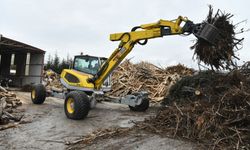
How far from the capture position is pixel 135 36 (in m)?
10.3

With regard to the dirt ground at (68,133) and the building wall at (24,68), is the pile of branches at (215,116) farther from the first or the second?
the building wall at (24,68)

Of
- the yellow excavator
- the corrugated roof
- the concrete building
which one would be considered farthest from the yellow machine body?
the concrete building

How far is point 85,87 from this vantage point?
11695 mm

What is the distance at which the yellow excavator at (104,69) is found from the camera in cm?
827

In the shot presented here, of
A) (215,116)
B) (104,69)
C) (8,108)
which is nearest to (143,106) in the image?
(104,69)

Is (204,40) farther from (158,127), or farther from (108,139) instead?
Result: (108,139)

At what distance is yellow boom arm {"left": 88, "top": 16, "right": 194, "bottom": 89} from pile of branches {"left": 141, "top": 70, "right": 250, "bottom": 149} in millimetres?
1657

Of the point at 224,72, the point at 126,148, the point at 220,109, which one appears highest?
the point at 224,72

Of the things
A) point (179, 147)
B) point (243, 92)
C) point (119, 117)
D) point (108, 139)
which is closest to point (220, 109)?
point (243, 92)

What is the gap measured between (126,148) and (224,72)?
3.38 m

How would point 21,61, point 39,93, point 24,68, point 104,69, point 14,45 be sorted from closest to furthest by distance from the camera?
point 104,69 → point 39,93 → point 14,45 → point 24,68 → point 21,61

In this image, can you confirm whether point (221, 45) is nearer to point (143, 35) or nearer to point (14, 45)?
point (143, 35)

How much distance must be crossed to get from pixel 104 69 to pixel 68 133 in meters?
3.52

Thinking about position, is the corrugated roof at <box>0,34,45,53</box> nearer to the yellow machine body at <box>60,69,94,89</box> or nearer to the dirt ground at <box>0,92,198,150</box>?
the yellow machine body at <box>60,69,94,89</box>
